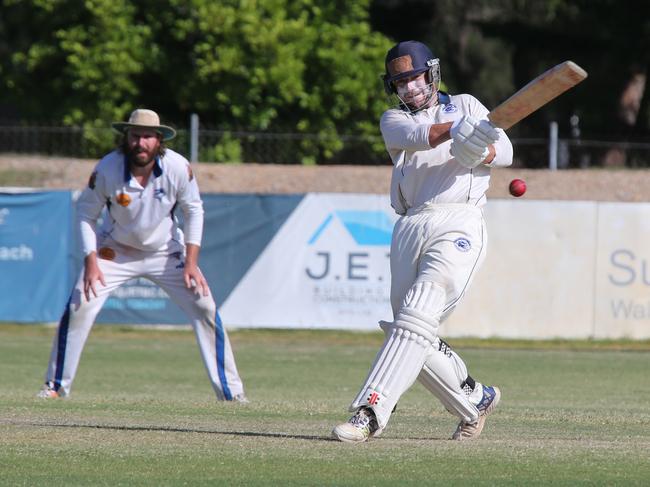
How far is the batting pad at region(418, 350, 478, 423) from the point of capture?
287 inches

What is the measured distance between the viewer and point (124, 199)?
10258 mm

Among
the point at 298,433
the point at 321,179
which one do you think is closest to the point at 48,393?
the point at 298,433

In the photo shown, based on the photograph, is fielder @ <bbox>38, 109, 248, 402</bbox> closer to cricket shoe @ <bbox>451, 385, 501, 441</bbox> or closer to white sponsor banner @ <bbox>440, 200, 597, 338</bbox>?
cricket shoe @ <bbox>451, 385, 501, 441</bbox>

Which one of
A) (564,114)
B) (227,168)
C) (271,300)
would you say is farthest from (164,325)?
(564,114)

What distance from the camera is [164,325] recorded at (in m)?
19.9

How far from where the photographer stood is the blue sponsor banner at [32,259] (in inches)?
778

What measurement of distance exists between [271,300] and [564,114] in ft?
Result: 61.1

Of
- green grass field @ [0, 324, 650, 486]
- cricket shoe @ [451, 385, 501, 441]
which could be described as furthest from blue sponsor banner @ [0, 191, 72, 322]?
cricket shoe @ [451, 385, 501, 441]

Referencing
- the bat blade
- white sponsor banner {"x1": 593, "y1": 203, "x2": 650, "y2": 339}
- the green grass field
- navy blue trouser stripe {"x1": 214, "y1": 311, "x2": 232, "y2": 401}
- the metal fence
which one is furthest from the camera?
the metal fence

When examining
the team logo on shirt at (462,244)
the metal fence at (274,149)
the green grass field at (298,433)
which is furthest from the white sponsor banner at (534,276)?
the team logo on shirt at (462,244)

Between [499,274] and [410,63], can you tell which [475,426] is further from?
[499,274]

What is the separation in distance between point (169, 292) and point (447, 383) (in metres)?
3.70

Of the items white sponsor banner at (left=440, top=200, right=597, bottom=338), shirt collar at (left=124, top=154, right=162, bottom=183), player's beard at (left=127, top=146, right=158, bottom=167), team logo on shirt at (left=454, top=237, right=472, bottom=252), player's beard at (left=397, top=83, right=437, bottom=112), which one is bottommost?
white sponsor banner at (left=440, top=200, right=597, bottom=338)

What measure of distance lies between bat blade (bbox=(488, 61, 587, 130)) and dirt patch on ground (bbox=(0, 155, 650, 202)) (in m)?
16.3
